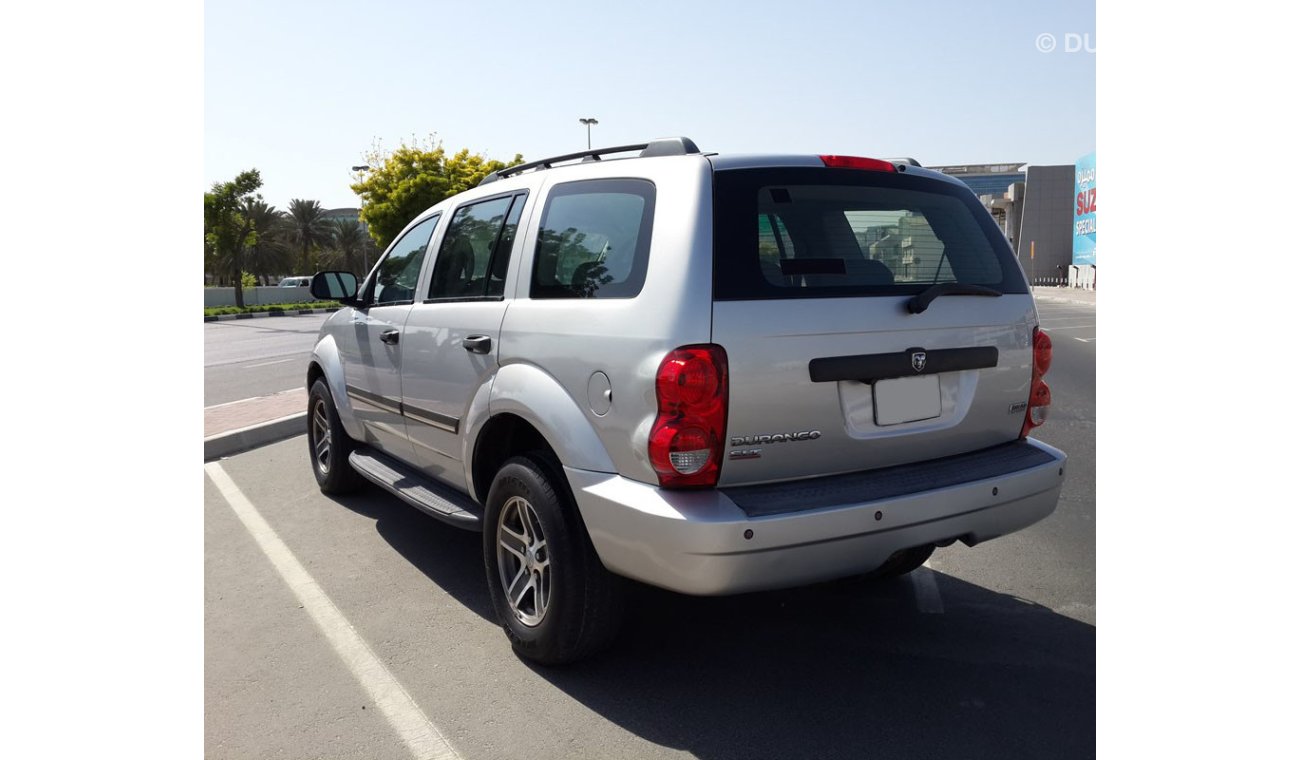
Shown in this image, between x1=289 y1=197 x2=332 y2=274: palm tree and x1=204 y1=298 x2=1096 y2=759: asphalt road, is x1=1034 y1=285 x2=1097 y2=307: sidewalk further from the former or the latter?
x1=289 y1=197 x2=332 y2=274: palm tree

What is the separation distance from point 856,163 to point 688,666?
200cm

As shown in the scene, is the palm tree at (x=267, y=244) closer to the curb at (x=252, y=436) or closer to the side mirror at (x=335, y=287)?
the curb at (x=252, y=436)

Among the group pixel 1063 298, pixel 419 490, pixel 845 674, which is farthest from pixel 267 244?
pixel 845 674

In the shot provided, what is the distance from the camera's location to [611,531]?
10.4 feet

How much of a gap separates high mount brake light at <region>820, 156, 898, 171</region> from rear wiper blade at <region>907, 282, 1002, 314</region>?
509 mm

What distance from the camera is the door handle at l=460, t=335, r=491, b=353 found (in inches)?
154

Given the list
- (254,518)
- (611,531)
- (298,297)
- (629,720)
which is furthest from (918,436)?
(298,297)

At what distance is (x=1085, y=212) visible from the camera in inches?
2368

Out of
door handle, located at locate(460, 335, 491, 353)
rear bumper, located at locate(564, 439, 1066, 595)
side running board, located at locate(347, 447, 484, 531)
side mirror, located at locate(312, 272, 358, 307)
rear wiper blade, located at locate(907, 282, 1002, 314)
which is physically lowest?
side running board, located at locate(347, 447, 484, 531)

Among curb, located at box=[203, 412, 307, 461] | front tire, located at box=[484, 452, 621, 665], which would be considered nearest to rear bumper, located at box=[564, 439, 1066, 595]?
front tire, located at box=[484, 452, 621, 665]

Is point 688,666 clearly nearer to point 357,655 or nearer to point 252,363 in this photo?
point 357,655

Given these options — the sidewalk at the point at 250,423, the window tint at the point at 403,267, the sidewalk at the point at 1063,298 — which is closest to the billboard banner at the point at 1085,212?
the sidewalk at the point at 1063,298

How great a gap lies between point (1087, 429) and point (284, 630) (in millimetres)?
7029

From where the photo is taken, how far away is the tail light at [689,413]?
9.80ft
